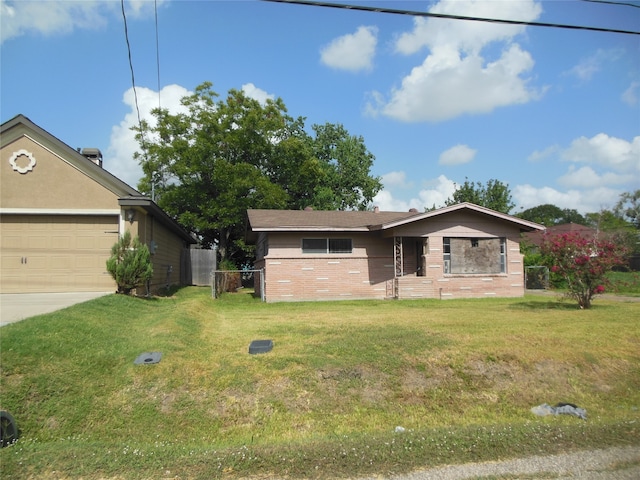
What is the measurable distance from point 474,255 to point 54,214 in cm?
1434

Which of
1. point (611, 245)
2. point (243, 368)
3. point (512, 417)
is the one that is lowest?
point (512, 417)

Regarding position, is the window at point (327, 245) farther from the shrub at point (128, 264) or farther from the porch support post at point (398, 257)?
the shrub at point (128, 264)

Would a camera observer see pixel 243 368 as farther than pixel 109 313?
No

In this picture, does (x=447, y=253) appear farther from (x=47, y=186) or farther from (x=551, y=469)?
(x=551, y=469)

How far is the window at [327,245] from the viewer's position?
17.5 m

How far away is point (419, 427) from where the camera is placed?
5.49 metres

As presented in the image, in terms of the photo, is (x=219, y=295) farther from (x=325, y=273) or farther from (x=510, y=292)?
(x=510, y=292)

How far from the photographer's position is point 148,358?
648cm

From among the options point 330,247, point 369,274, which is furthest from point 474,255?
point 330,247

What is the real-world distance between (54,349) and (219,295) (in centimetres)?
1248

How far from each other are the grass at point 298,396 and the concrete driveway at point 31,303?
89cm

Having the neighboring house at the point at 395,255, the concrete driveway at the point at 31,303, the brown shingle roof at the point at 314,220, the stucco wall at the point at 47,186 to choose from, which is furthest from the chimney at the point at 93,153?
the concrete driveway at the point at 31,303

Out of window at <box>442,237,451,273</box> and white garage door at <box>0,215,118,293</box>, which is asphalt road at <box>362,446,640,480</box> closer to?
white garage door at <box>0,215,118,293</box>

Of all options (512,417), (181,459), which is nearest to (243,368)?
(181,459)
